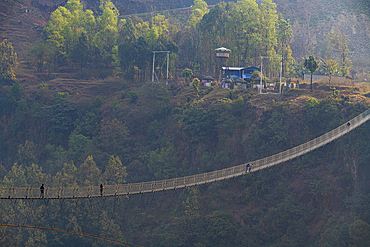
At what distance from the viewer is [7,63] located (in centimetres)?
8656

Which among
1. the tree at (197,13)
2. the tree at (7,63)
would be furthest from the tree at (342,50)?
the tree at (7,63)

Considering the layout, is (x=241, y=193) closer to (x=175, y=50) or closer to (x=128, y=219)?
(x=128, y=219)

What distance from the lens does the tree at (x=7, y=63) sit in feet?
281

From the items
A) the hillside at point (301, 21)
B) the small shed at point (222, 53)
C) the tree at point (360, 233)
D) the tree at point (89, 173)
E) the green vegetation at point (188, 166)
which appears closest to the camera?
the tree at point (360, 233)

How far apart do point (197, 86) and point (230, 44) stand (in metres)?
12.9

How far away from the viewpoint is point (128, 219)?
6359cm

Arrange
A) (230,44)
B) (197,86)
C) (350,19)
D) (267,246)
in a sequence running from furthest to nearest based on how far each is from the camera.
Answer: (350,19) < (230,44) < (197,86) < (267,246)

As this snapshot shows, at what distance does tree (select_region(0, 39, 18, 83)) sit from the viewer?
85562 mm

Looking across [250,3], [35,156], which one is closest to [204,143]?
[35,156]

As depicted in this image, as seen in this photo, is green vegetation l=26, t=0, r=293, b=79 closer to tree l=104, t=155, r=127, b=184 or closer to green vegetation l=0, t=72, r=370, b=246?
green vegetation l=0, t=72, r=370, b=246

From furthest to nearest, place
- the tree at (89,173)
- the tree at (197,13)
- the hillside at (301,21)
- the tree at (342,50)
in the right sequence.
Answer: the hillside at (301,21)
the tree at (197,13)
the tree at (342,50)
the tree at (89,173)

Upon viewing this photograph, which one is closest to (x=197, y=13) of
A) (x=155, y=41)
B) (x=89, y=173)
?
(x=155, y=41)

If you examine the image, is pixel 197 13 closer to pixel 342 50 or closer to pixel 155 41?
pixel 155 41

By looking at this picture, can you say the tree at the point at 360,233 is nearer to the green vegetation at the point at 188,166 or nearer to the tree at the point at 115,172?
the green vegetation at the point at 188,166
